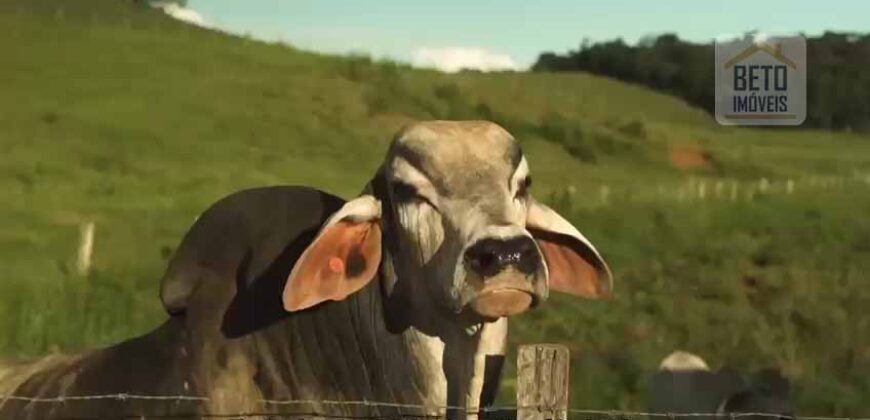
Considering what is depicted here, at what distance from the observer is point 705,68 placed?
228ft

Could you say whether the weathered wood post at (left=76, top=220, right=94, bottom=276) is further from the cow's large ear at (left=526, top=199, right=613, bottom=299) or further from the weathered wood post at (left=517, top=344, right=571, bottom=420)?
the weathered wood post at (left=517, top=344, right=571, bottom=420)

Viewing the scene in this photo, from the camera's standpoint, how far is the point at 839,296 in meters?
20.1

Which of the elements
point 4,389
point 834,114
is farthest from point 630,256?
point 834,114

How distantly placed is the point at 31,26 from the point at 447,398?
40.8 meters

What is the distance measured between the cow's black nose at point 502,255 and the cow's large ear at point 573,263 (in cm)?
71

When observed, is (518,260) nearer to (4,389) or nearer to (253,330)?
(253,330)

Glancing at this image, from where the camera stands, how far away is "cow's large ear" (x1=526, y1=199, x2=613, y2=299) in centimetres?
607

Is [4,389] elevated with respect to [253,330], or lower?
lower

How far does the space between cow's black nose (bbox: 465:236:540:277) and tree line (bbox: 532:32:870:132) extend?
171 feet

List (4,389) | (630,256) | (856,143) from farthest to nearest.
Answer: (856,143) → (630,256) → (4,389)

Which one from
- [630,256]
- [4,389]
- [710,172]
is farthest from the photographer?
[710,172]

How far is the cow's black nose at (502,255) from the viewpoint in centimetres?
527

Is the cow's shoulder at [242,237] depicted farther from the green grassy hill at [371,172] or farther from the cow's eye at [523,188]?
the green grassy hill at [371,172]

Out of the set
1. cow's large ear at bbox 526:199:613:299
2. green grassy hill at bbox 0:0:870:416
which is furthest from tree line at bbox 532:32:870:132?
cow's large ear at bbox 526:199:613:299
